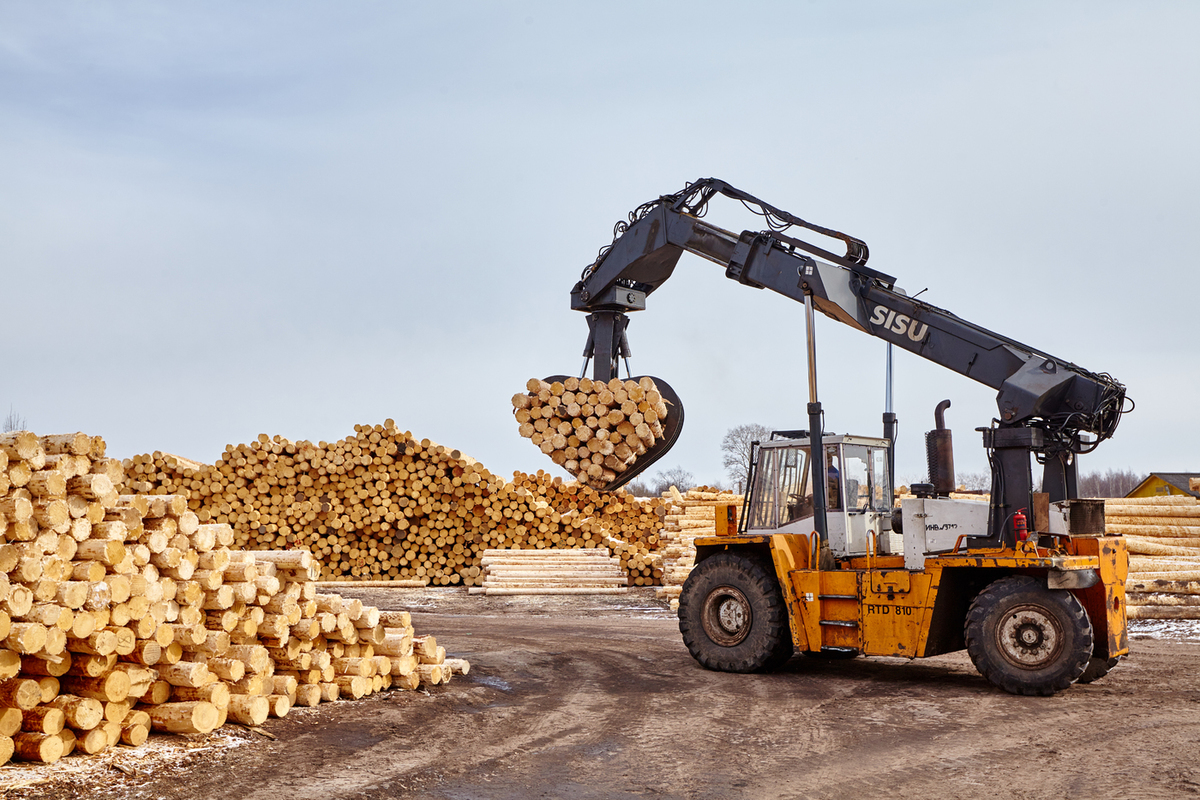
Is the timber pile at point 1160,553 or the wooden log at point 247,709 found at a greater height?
the timber pile at point 1160,553

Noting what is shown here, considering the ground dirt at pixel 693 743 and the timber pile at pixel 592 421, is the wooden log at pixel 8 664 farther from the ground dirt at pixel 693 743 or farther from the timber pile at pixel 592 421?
the timber pile at pixel 592 421

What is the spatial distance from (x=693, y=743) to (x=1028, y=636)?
11.1ft

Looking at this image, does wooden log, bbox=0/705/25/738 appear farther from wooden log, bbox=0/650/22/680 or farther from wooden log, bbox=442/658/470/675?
wooden log, bbox=442/658/470/675

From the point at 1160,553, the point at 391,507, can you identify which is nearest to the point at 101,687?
the point at 391,507

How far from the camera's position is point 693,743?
7.61m

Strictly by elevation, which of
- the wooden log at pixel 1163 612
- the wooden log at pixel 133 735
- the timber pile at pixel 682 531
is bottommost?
the wooden log at pixel 133 735

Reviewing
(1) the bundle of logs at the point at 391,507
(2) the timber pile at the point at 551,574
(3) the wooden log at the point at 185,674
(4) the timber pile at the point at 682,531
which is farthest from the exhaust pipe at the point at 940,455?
(1) the bundle of logs at the point at 391,507

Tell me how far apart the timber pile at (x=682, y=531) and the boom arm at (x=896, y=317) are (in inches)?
222

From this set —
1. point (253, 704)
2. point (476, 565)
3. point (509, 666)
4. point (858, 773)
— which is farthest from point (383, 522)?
point (858, 773)

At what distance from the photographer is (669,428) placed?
57.5 feet

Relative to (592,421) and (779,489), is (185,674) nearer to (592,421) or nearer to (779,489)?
(779,489)

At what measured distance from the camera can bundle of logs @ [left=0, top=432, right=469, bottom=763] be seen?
6.68m

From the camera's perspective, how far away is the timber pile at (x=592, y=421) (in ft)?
56.7

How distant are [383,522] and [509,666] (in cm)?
1016
